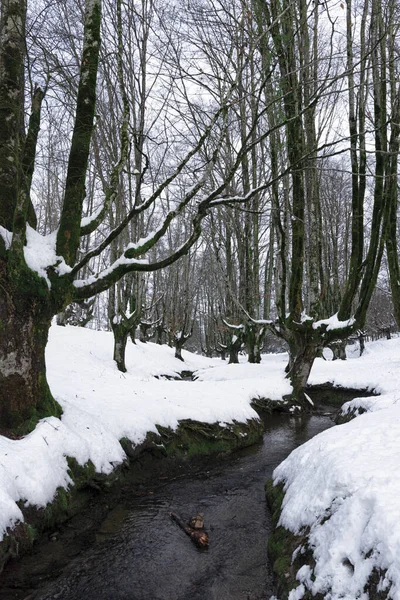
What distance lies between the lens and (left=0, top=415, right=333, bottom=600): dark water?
3.06 meters

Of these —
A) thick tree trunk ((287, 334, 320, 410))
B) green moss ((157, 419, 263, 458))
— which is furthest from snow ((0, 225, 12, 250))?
thick tree trunk ((287, 334, 320, 410))

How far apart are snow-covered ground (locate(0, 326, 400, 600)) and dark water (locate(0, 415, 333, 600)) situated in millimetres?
510

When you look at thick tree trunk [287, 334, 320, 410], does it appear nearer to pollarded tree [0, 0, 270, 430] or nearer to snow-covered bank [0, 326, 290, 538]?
snow-covered bank [0, 326, 290, 538]

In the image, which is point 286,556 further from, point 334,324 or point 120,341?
point 120,341

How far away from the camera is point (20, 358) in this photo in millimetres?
4336

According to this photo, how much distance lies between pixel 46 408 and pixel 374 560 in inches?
150

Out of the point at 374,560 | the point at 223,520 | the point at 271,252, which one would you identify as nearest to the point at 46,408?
the point at 223,520

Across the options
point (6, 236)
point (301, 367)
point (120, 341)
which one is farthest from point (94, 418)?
point (120, 341)

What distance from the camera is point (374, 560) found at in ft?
7.04

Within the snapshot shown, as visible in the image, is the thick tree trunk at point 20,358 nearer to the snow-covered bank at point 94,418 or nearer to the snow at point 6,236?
the snow-covered bank at point 94,418

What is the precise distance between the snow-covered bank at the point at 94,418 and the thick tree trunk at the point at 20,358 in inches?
10.1

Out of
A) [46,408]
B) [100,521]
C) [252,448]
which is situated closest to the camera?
[100,521]

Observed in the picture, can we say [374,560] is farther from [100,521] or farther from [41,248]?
[41,248]

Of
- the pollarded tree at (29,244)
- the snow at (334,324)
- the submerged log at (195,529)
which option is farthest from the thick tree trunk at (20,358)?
the snow at (334,324)
